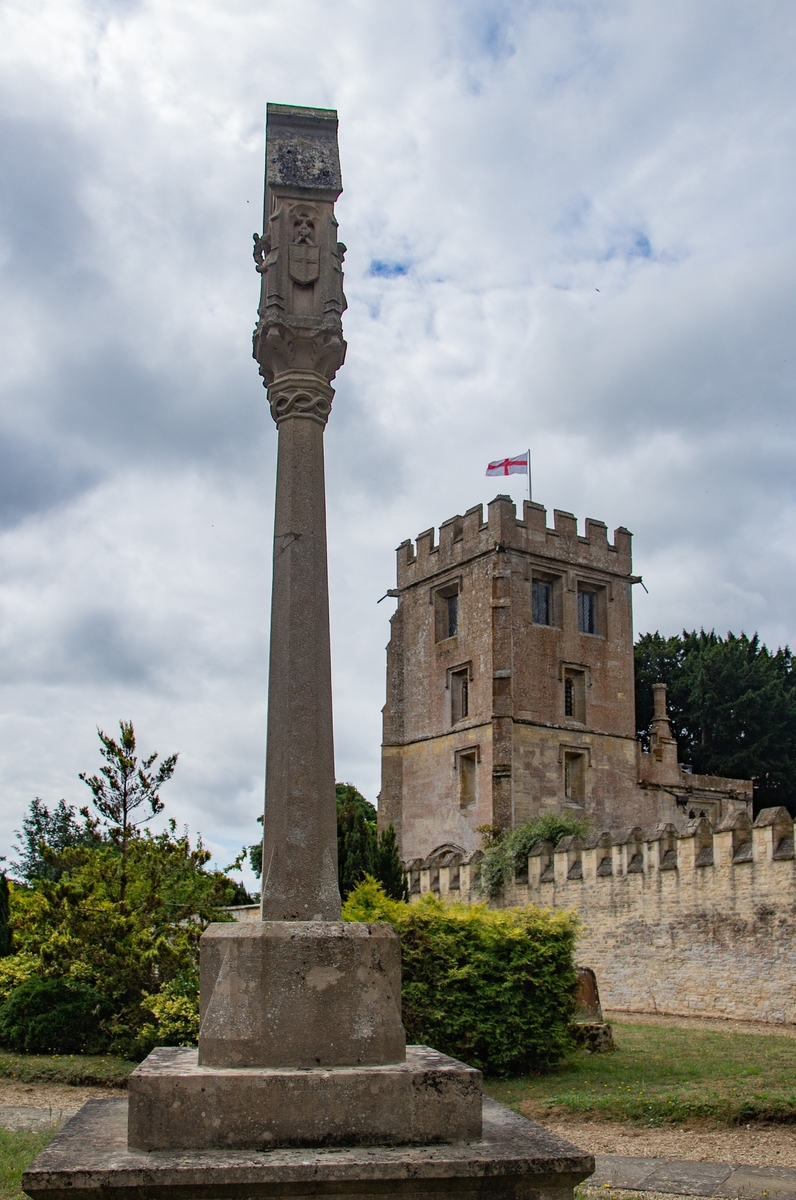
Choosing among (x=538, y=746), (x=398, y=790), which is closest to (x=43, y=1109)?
(x=538, y=746)

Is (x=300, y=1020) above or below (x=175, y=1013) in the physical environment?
above

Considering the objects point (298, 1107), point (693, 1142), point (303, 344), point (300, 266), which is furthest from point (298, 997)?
point (693, 1142)

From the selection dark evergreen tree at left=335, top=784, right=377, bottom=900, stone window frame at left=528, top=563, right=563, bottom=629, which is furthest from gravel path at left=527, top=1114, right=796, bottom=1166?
stone window frame at left=528, top=563, right=563, bottom=629

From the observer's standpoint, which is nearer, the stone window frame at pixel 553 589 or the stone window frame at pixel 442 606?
the stone window frame at pixel 553 589

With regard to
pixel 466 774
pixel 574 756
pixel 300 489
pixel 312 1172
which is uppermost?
pixel 574 756

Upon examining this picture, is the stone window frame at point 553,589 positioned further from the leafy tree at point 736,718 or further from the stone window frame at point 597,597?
the leafy tree at point 736,718

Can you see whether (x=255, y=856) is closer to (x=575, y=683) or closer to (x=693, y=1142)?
(x=575, y=683)

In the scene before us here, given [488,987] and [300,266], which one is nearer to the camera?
[300,266]

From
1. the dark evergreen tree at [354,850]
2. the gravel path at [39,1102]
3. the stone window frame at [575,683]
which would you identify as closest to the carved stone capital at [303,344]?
the gravel path at [39,1102]

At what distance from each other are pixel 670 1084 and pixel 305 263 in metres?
9.19

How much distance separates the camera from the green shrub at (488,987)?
43.6ft

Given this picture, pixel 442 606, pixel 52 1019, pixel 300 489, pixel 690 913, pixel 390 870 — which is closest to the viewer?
pixel 300 489

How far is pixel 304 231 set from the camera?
6.09 metres

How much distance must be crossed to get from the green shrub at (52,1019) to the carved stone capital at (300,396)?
11396 millimetres
